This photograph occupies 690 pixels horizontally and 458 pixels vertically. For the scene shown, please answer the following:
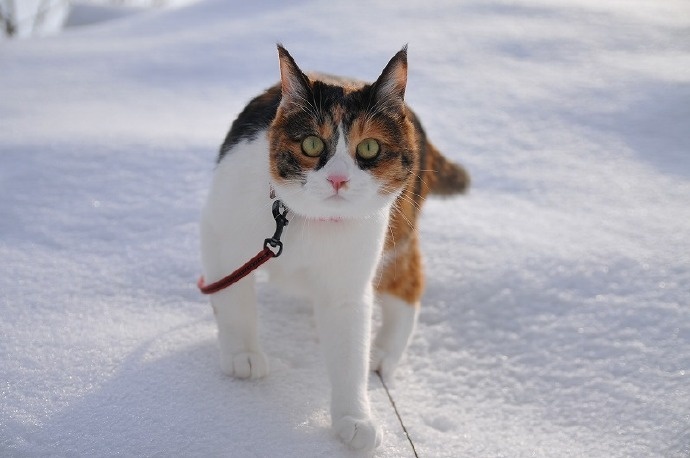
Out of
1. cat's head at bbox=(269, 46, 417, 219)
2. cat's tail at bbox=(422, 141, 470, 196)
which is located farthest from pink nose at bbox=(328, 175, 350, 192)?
cat's tail at bbox=(422, 141, 470, 196)

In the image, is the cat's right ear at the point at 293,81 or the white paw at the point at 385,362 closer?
the cat's right ear at the point at 293,81

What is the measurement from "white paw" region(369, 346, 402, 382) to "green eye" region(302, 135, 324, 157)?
67 centimetres

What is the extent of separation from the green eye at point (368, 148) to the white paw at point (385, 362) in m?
0.64

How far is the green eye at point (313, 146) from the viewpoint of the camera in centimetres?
123

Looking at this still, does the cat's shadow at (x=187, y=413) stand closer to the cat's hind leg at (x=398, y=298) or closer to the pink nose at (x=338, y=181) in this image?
the cat's hind leg at (x=398, y=298)

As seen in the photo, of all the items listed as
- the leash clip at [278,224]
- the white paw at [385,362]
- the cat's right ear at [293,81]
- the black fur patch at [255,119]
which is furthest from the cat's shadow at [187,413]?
the cat's right ear at [293,81]

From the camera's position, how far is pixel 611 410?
5.07 ft

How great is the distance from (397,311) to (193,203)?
824mm

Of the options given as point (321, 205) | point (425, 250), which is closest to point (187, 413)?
point (321, 205)

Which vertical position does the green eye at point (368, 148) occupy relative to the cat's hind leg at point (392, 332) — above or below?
above

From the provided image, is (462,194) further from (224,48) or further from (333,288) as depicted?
(224,48)

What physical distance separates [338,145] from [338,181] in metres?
0.08

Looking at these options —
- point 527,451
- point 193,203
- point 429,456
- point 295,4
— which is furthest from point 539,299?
point 295,4

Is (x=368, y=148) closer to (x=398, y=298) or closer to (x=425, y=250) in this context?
(x=398, y=298)
